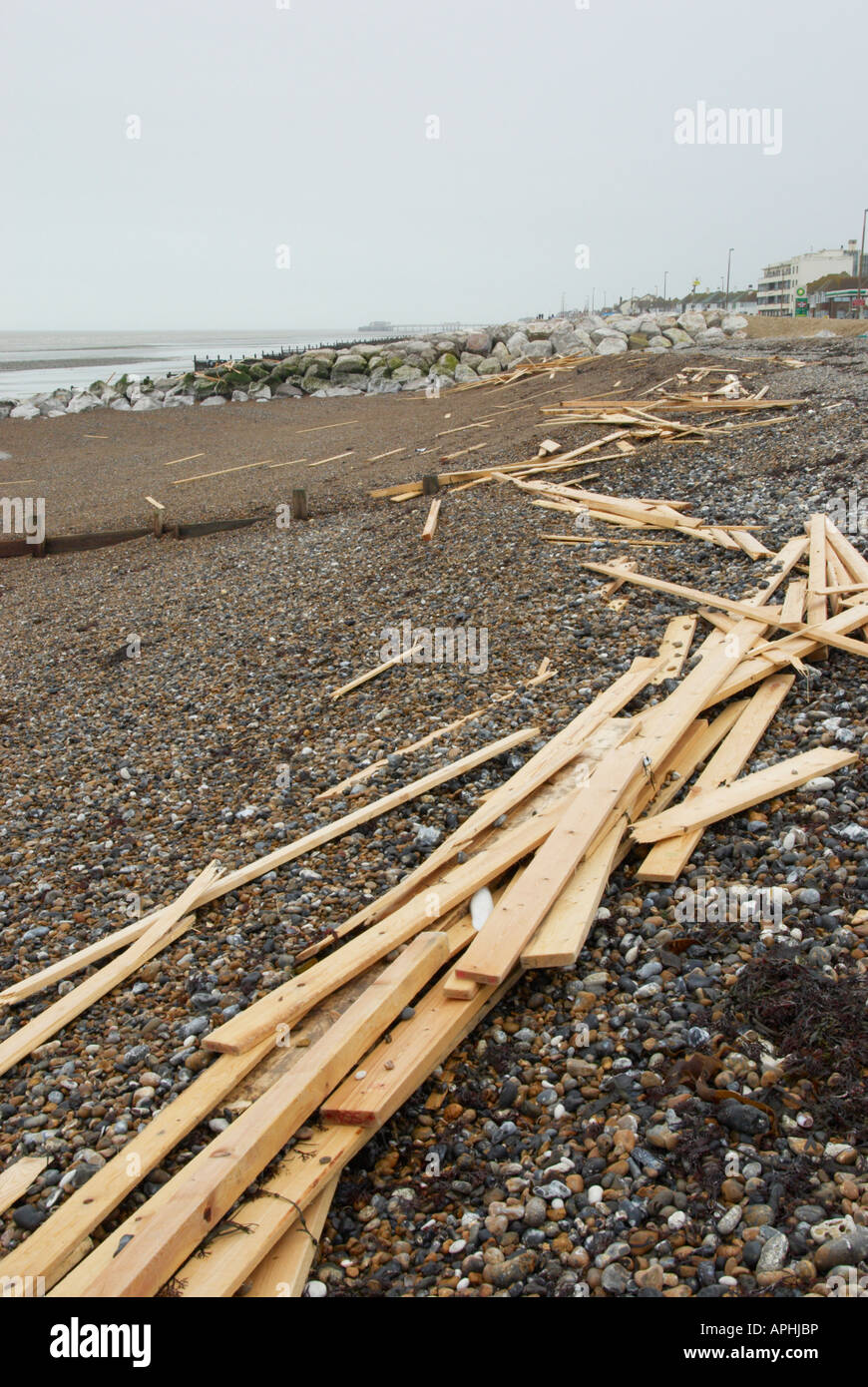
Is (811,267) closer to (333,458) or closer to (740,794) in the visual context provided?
(333,458)

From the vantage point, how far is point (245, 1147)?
3602mm

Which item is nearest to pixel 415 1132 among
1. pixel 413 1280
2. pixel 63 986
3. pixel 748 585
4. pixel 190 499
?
pixel 413 1280

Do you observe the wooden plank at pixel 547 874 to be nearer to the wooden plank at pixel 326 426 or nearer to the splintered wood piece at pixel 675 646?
the splintered wood piece at pixel 675 646

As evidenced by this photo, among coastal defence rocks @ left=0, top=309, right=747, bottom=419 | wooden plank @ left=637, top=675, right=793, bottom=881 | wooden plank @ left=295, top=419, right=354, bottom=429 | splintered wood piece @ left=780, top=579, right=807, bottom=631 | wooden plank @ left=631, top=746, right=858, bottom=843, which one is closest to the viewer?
wooden plank @ left=637, top=675, right=793, bottom=881

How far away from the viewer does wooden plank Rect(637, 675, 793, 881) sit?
5.27 meters

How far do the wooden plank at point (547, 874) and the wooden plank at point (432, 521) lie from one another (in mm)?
7639

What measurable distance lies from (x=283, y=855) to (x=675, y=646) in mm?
4170

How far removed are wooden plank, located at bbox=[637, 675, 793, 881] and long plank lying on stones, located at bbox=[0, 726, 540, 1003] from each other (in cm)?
152

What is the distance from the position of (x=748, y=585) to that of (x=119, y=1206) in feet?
25.9

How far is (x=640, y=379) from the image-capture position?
79.5 feet

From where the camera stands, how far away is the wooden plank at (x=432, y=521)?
527 inches

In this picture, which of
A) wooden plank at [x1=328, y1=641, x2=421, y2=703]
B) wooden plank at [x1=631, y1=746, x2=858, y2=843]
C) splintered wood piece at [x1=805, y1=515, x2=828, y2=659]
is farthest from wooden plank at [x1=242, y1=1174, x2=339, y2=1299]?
splintered wood piece at [x1=805, y1=515, x2=828, y2=659]

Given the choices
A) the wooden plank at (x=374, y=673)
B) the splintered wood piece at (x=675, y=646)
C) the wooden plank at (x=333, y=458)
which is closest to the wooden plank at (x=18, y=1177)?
the wooden plank at (x=374, y=673)

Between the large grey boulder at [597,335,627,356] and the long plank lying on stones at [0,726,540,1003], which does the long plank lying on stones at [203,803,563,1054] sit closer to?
the long plank lying on stones at [0,726,540,1003]
